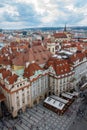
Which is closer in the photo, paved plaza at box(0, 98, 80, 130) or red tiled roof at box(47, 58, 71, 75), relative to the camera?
paved plaza at box(0, 98, 80, 130)

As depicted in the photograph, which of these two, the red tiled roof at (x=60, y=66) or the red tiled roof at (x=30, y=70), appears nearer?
the red tiled roof at (x=30, y=70)

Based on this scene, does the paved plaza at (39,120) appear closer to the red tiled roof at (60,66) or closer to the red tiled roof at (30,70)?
the red tiled roof at (30,70)

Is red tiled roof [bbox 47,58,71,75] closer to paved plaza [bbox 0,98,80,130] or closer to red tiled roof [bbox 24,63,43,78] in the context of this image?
red tiled roof [bbox 24,63,43,78]

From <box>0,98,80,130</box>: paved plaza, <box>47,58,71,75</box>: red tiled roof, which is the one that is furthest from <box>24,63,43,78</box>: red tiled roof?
<box>0,98,80,130</box>: paved plaza

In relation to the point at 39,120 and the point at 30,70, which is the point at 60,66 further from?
the point at 39,120

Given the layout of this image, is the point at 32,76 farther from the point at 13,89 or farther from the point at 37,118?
the point at 37,118

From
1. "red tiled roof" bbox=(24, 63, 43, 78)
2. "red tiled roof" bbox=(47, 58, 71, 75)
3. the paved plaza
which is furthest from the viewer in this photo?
"red tiled roof" bbox=(47, 58, 71, 75)

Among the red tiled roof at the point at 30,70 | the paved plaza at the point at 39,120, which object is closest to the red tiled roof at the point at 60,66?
the red tiled roof at the point at 30,70

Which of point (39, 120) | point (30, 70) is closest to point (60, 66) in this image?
point (30, 70)
